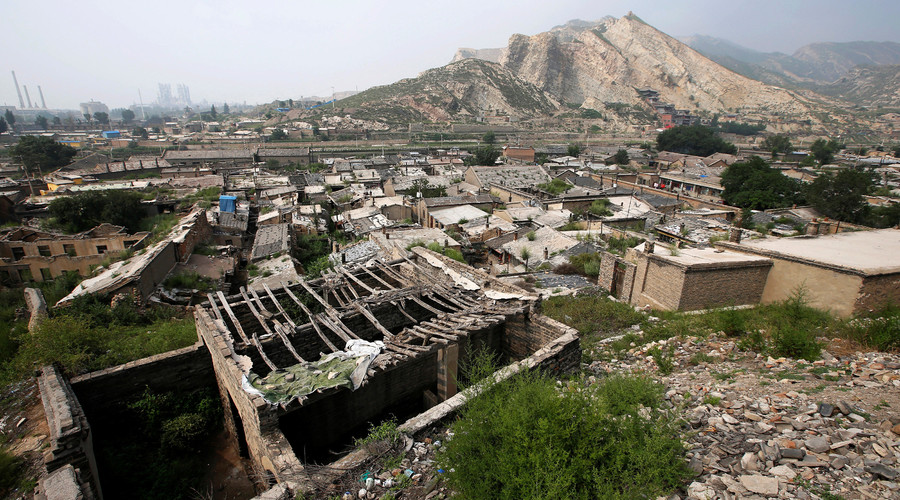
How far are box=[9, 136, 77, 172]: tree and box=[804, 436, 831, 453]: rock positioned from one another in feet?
207

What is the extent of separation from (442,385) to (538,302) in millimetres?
2568

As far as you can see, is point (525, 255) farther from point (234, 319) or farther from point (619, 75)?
point (619, 75)

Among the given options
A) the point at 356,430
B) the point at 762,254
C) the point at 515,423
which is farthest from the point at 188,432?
the point at 762,254

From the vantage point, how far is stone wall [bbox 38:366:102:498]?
5086 mm

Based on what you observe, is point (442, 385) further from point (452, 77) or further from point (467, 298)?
point (452, 77)

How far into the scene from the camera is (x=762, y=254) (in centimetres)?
1022

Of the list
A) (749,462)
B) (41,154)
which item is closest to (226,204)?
(749,462)

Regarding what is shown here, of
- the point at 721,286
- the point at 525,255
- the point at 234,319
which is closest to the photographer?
the point at 234,319

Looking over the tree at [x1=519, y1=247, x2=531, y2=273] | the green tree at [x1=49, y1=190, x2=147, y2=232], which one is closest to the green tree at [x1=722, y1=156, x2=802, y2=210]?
the tree at [x1=519, y1=247, x2=531, y2=273]

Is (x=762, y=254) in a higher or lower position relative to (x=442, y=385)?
higher

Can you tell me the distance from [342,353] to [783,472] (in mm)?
5601

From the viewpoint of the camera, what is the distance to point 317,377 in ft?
19.2

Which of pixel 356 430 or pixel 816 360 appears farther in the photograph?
pixel 356 430

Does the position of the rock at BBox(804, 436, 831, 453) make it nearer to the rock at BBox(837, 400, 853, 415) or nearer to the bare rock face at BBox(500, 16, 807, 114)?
the rock at BBox(837, 400, 853, 415)
